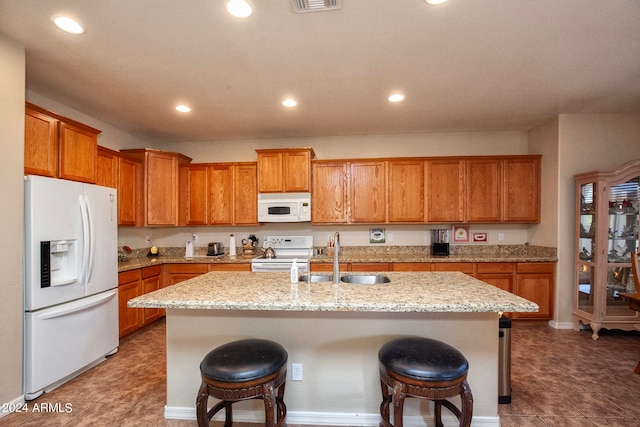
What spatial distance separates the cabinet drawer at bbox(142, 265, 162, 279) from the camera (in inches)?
143

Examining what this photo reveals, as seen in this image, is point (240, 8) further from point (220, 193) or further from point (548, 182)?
point (548, 182)

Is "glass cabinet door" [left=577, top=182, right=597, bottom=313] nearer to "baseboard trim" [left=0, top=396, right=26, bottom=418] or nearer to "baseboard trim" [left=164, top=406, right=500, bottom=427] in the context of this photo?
"baseboard trim" [left=164, top=406, right=500, bottom=427]

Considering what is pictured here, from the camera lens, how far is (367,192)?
414 centimetres

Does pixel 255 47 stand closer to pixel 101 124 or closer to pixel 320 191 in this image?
pixel 320 191

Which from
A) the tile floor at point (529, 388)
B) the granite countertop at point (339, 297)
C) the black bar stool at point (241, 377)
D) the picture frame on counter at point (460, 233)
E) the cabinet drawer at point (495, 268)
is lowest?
the tile floor at point (529, 388)

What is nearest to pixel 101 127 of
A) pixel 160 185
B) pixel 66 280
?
pixel 160 185

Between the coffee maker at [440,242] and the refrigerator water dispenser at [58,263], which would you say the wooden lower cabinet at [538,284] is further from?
the refrigerator water dispenser at [58,263]

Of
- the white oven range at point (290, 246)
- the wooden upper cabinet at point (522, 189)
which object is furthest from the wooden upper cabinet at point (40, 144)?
the wooden upper cabinet at point (522, 189)

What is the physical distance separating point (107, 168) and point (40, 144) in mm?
1086

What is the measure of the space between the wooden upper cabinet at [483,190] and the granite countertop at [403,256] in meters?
0.54

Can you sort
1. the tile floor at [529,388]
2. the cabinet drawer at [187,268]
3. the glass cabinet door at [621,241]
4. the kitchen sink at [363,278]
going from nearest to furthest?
the tile floor at [529,388], the kitchen sink at [363,278], the glass cabinet door at [621,241], the cabinet drawer at [187,268]

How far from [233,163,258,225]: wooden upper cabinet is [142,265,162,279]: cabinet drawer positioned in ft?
3.94

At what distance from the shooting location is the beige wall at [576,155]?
3584 mm

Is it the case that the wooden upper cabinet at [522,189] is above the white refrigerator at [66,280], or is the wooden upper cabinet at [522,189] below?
above
